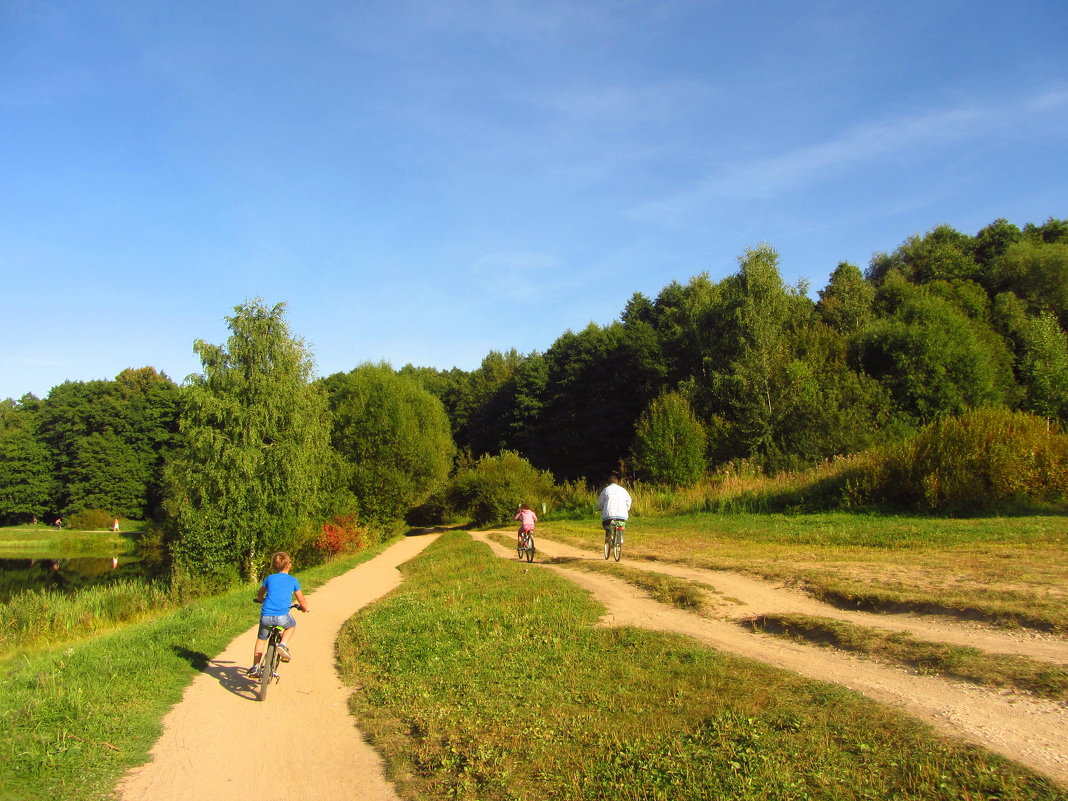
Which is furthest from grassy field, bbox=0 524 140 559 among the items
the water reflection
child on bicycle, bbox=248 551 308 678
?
child on bicycle, bbox=248 551 308 678

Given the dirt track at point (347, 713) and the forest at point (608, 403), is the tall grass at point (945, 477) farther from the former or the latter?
the dirt track at point (347, 713)

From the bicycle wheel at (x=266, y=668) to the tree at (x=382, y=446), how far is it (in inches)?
1231

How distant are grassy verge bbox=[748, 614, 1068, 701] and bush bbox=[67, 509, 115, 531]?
67.1 m

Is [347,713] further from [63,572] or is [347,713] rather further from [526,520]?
[63,572]

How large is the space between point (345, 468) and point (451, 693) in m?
33.0

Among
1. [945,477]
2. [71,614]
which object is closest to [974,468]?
[945,477]

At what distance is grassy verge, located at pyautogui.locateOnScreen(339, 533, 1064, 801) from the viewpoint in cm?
464

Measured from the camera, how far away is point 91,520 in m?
61.2

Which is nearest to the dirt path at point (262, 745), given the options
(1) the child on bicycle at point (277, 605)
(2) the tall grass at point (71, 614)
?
(1) the child on bicycle at point (277, 605)

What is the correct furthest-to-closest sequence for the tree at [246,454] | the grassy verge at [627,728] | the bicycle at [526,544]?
1. the tree at [246,454]
2. the bicycle at [526,544]
3. the grassy verge at [627,728]

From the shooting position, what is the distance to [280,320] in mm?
29422

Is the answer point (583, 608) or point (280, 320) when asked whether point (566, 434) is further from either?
point (583, 608)

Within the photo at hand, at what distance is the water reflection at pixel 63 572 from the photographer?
102ft

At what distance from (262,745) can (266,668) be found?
1894 mm
